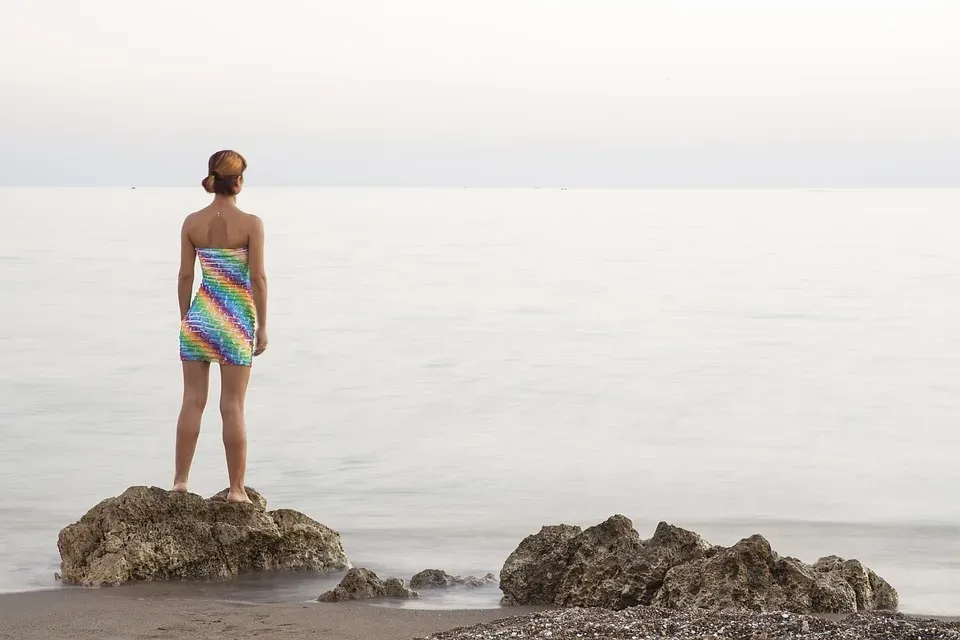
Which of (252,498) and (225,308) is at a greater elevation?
(225,308)

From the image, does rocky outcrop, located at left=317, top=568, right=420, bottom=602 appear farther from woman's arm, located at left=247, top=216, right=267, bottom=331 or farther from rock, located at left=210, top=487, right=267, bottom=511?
woman's arm, located at left=247, top=216, right=267, bottom=331

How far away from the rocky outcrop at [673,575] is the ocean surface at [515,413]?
49 centimetres

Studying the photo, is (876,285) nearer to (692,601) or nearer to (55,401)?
(55,401)

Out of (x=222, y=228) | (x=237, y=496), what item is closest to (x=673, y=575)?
(x=237, y=496)

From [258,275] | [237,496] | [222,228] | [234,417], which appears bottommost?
[237,496]

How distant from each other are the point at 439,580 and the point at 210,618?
159 centimetres

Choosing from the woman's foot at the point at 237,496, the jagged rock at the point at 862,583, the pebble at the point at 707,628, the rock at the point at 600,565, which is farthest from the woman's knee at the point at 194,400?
the jagged rock at the point at 862,583

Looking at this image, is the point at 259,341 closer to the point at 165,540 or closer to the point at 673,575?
the point at 165,540

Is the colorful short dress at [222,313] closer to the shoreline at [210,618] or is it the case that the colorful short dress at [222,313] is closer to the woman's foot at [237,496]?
the woman's foot at [237,496]

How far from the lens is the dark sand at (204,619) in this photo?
5355mm

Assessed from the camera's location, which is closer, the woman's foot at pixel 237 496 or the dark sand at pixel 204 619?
the dark sand at pixel 204 619

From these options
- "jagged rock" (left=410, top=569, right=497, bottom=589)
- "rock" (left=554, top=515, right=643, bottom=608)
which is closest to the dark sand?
"rock" (left=554, top=515, right=643, bottom=608)

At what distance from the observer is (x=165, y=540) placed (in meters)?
6.53

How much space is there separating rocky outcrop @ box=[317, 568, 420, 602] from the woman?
927 millimetres
